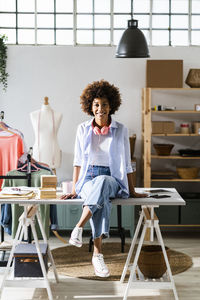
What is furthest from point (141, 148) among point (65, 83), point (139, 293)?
point (139, 293)

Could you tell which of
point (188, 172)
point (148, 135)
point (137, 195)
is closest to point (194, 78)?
point (148, 135)

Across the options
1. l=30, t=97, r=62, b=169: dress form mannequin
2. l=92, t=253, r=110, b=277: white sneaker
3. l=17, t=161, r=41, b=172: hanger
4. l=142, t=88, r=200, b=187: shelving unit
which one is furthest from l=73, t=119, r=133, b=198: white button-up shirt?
l=142, t=88, r=200, b=187: shelving unit

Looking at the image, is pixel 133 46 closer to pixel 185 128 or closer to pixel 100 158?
pixel 100 158

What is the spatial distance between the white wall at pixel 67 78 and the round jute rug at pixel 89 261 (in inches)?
60.7

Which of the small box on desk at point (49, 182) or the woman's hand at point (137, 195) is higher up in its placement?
the small box on desk at point (49, 182)

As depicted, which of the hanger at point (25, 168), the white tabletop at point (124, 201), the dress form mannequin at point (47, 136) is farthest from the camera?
the dress form mannequin at point (47, 136)

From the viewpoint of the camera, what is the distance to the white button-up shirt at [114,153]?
15.2 feet

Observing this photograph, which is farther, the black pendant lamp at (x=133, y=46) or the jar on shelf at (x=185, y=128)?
the jar on shelf at (x=185, y=128)

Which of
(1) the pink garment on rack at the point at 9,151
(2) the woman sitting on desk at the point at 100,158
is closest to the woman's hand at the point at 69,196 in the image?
(2) the woman sitting on desk at the point at 100,158

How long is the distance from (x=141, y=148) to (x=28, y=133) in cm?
164

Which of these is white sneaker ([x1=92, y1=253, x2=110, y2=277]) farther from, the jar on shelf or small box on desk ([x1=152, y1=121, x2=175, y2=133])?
the jar on shelf

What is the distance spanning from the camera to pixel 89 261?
5.80 metres

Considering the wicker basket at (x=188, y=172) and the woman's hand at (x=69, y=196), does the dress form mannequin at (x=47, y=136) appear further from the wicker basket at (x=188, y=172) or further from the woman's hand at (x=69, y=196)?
the woman's hand at (x=69, y=196)

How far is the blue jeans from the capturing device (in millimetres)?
4309
